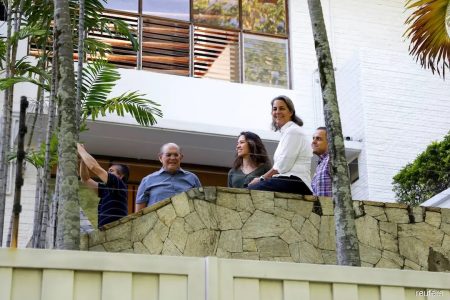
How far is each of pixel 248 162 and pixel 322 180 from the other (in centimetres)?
72

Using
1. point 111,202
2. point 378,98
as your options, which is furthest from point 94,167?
point 378,98

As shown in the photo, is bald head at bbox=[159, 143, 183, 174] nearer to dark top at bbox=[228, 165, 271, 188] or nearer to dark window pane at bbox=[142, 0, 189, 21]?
dark top at bbox=[228, 165, 271, 188]

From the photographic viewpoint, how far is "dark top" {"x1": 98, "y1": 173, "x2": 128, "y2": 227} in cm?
777

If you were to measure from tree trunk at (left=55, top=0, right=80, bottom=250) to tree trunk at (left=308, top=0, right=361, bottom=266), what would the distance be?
189 cm

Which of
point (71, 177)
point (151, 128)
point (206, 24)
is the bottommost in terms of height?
point (71, 177)

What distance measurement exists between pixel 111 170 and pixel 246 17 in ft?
22.5

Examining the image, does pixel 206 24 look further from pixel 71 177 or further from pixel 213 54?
pixel 71 177

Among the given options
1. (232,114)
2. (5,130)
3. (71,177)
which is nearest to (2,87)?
(5,130)

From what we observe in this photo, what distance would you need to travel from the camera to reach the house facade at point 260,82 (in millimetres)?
13273

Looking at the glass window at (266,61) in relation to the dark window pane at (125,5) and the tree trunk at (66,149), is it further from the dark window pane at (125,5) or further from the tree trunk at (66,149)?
the tree trunk at (66,149)

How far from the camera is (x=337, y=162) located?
270 inches

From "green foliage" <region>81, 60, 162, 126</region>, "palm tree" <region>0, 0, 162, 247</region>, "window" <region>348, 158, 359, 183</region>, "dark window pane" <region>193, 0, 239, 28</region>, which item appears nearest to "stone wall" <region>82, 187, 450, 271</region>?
"palm tree" <region>0, 0, 162, 247</region>

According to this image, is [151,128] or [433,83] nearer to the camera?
[151,128]

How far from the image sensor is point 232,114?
1388cm
